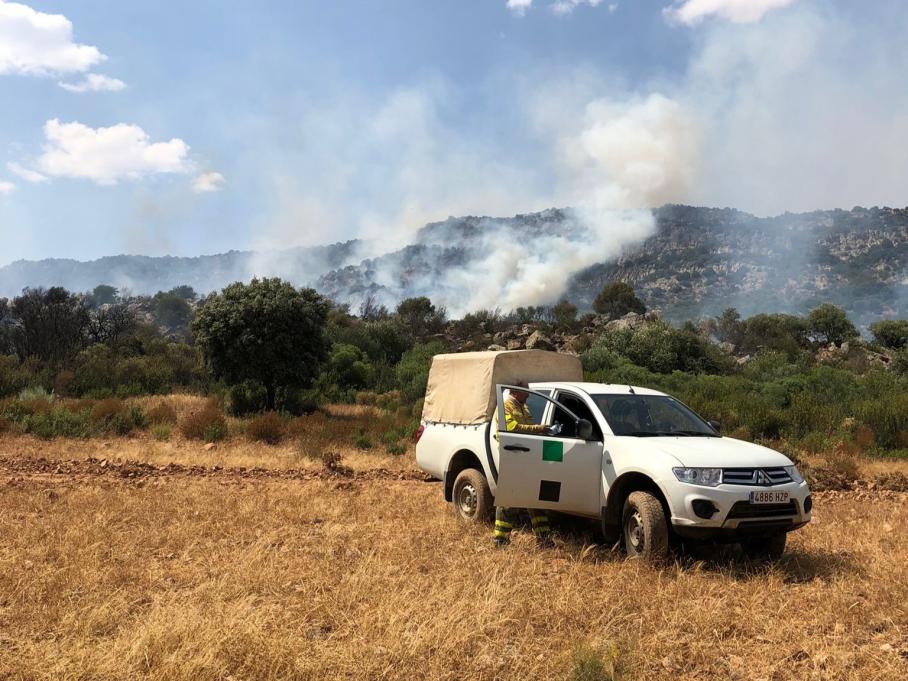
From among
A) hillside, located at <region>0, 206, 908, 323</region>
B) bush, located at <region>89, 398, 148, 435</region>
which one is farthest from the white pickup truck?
hillside, located at <region>0, 206, 908, 323</region>

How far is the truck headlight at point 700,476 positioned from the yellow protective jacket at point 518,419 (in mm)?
1613

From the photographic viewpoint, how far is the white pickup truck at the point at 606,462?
6059 mm

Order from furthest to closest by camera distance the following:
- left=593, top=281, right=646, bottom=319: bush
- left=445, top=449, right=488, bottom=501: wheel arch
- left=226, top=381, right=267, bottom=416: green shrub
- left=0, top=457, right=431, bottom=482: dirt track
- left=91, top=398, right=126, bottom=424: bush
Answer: left=593, top=281, right=646, bottom=319: bush → left=226, top=381, right=267, bottom=416: green shrub → left=91, top=398, right=126, bottom=424: bush → left=0, top=457, right=431, bottom=482: dirt track → left=445, top=449, right=488, bottom=501: wheel arch

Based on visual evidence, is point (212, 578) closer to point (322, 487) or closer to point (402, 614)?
point (402, 614)

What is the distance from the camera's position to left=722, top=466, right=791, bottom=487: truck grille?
6073 mm

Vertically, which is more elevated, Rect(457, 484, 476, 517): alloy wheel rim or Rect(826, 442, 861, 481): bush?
Rect(826, 442, 861, 481): bush

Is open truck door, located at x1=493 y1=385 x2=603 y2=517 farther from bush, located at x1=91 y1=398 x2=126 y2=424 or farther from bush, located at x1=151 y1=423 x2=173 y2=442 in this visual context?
bush, located at x1=91 y1=398 x2=126 y2=424

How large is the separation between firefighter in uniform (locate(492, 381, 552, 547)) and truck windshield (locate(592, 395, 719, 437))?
2.35 feet

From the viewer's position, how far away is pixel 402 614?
4688mm

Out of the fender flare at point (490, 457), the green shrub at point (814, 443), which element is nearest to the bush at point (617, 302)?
the green shrub at point (814, 443)

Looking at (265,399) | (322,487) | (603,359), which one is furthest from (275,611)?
(603,359)

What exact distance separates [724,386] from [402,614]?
79.8 ft

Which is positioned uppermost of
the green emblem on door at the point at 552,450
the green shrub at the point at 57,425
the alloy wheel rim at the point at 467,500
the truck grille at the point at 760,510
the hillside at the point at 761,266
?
the hillside at the point at 761,266

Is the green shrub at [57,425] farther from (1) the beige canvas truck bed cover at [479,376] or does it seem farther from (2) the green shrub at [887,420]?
(2) the green shrub at [887,420]
